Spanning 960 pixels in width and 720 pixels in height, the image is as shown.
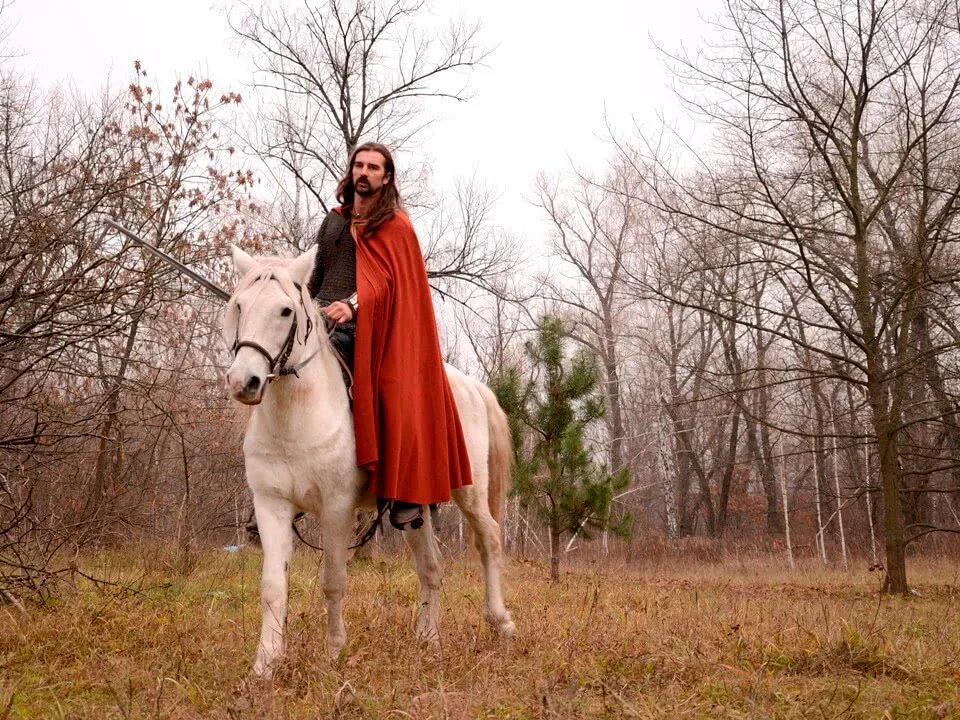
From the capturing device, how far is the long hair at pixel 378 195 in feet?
14.6

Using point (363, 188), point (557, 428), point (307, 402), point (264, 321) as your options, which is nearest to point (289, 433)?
point (307, 402)

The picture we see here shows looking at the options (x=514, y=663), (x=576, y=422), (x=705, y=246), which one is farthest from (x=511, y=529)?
(x=514, y=663)

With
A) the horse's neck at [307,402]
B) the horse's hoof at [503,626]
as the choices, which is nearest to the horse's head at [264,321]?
the horse's neck at [307,402]

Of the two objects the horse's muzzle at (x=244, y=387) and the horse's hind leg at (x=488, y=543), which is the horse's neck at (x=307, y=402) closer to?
the horse's muzzle at (x=244, y=387)

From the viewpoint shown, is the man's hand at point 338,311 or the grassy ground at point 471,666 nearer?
the grassy ground at point 471,666

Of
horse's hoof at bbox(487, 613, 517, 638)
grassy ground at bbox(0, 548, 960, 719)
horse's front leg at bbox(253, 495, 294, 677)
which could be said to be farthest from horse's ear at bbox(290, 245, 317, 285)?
horse's hoof at bbox(487, 613, 517, 638)

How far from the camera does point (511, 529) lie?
2280 cm

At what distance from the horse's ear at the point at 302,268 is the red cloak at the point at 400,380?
0.42 meters

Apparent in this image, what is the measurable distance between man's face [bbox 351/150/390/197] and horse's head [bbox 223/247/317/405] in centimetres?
80

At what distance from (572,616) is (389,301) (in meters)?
2.45

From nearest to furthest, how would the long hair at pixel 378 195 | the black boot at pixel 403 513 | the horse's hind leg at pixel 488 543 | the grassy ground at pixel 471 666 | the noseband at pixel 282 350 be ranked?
1. the grassy ground at pixel 471 666
2. the noseband at pixel 282 350
3. the black boot at pixel 403 513
4. the long hair at pixel 378 195
5. the horse's hind leg at pixel 488 543

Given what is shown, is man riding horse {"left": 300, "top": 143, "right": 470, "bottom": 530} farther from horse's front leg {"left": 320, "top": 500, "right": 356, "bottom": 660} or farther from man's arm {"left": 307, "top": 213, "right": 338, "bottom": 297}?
horse's front leg {"left": 320, "top": 500, "right": 356, "bottom": 660}

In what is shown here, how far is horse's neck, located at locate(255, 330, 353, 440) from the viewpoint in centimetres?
379

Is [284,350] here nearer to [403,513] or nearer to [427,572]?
[403,513]
